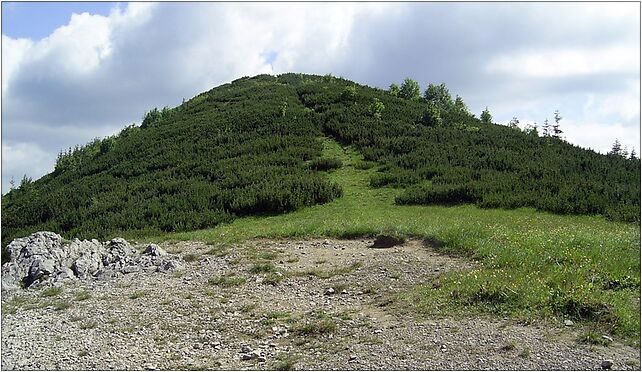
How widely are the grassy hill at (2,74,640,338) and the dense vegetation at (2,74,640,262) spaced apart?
0.37 ft

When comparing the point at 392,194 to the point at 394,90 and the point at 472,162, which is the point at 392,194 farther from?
the point at 394,90

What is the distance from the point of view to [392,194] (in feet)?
91.0

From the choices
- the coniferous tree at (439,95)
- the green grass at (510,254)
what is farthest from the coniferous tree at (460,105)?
the green grass at (510,254)

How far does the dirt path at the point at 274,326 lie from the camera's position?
862 centimetres

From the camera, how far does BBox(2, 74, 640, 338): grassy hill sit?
37.5ft

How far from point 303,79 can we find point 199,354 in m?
58.1

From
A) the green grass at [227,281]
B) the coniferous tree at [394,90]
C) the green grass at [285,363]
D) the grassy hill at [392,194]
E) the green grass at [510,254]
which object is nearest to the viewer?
the green grass at [285,363]

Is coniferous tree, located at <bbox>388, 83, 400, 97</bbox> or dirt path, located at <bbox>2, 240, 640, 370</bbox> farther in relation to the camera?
coniferous tree, located at <bbox>388, 83, 400, 97</bbox>

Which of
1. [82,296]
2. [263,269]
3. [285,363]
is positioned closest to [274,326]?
[285,363]

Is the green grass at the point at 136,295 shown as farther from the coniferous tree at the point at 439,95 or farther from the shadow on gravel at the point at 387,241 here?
the coniferous tree at the point at 439,95

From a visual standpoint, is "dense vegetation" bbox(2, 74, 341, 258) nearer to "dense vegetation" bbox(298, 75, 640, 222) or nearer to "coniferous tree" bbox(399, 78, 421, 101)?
"dense vegetation" bbox(298, 75, 640, 222)

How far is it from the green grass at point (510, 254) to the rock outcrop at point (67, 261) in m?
3.75

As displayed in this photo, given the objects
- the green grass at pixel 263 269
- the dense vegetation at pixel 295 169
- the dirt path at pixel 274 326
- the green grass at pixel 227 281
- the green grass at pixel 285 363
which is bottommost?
the green grass at pixel 285 363

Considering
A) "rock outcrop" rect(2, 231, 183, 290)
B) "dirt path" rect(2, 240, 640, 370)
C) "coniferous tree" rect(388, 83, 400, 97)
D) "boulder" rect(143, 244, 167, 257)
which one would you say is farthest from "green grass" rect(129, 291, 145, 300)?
"coniferous tree" rect(388, 83, 400, 97)
